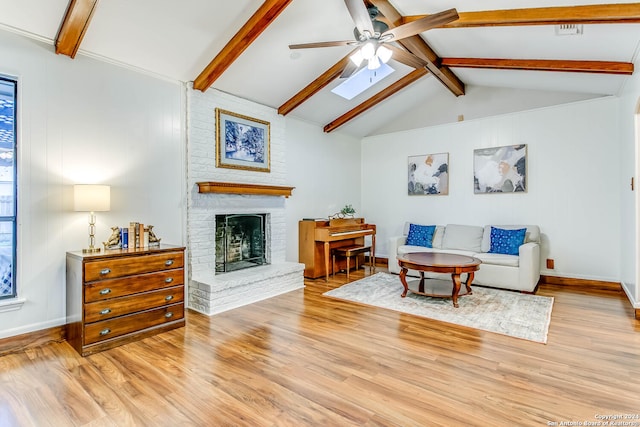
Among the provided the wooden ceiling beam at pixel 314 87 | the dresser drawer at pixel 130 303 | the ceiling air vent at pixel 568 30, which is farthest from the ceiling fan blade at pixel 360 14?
the dresser drawer at pixel 130 303

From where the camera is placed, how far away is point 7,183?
285 centimetres

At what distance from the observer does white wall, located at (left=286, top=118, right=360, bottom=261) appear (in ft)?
18.2

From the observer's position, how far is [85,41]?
10.1 feet

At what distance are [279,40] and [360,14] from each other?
1310 mm

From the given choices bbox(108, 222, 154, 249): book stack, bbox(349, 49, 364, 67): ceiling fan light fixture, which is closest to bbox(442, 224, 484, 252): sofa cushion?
bbox(349, 49, 364, 67): ceiling fan light fixture

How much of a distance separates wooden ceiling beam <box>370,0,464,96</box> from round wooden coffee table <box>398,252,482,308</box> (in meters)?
2.54

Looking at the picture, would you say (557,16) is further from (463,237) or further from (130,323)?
(130,323)

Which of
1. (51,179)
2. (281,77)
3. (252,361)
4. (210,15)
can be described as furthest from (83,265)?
(281,77)

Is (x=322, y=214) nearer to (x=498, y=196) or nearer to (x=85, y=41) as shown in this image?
(x=498, y=196)

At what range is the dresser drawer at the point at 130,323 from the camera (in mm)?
2746

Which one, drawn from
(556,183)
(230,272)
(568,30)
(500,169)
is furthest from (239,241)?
(556,183)

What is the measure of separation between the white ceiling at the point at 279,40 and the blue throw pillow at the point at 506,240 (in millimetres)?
2135

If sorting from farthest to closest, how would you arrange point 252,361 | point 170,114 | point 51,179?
point 170,114 → point 51,179 → point 252,361

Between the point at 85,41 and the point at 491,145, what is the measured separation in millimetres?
5617
